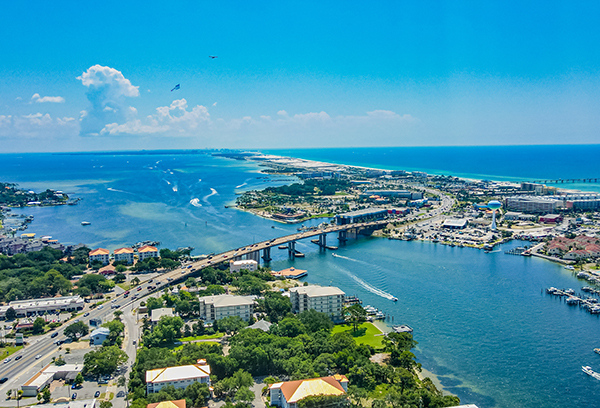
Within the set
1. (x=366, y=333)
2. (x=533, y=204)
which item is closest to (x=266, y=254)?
(x=366, y=333)

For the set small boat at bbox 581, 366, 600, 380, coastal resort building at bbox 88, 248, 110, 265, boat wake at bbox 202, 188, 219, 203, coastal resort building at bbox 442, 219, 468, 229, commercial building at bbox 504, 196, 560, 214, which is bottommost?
small boat at bbox 581, 366, 600, 380

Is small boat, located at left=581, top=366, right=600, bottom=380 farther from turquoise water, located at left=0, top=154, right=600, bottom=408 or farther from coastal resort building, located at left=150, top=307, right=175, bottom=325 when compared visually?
coastal resort building, located at left=150, top=307, right=175, bottom=325

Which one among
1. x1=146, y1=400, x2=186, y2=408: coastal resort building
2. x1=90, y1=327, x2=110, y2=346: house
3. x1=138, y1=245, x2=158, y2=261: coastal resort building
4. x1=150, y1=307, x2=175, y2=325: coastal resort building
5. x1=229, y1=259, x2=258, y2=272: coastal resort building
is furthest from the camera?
x1=138, y1=245, x2=158, y2=261: coastal resort building

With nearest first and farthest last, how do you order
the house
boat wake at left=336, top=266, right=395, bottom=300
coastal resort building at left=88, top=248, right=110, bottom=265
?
the house, boat wake at left=336, top=266, right=395, bottom=300, coastal resort building at left=88, top=248, right=110, bottom=265

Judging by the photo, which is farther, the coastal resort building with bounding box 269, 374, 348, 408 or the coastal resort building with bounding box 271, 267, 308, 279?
the coastal resort building with bounding box 271, 267, 308, 279

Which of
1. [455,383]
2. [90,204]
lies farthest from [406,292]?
[90,204]

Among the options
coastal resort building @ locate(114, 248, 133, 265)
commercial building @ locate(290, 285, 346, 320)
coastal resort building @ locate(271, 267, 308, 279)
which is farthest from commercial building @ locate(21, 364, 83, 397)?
coastal resort building @ locate(114, 248, 133, 265)

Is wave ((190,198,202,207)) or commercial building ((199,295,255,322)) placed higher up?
wave ((190,198,202,207))
